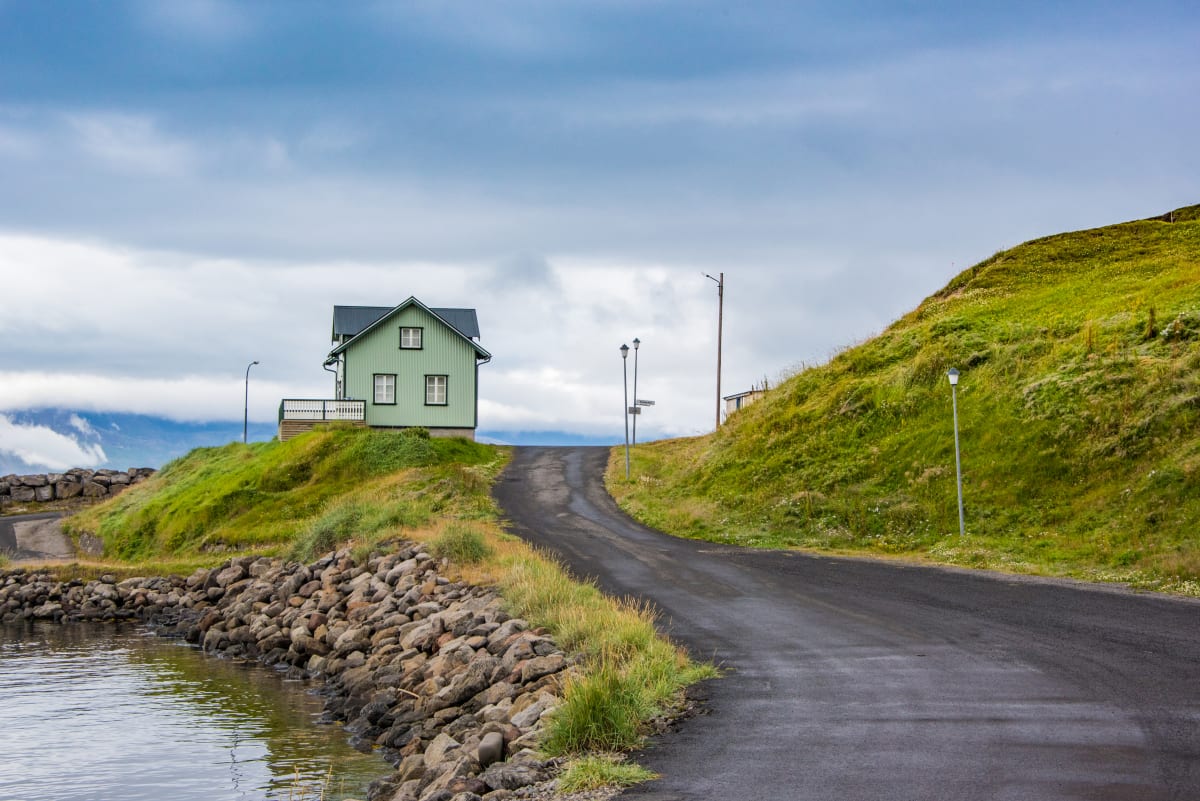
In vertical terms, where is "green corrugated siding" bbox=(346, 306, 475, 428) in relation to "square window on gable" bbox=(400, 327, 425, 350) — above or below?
below

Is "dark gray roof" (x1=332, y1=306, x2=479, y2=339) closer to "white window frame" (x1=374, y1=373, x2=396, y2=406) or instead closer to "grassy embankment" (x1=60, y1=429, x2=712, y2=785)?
"white window frame" (x1=374, y1=373, x2=396, y2=406)

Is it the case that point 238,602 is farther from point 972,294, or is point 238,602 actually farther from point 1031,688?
point 972,294

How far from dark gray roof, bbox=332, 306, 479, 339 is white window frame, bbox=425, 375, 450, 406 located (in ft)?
10.3

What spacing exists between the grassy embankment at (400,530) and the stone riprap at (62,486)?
11.9 m

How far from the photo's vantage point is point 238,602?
3262cm

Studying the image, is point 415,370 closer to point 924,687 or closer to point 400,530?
point 400,530

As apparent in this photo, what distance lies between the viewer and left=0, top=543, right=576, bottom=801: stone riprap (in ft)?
41.2

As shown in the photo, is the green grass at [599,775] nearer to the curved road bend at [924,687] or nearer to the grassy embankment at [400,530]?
the grassy embankment at [400,530]

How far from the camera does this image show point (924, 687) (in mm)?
13453

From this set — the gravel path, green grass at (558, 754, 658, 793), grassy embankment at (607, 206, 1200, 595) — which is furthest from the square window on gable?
green grass at (558, 754, 658, 793)

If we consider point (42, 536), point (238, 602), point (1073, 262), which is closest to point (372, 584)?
point (238, 602)

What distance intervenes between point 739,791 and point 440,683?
Result: 8884 millimetres

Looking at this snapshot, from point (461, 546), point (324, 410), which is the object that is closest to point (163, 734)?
point (461, 546)

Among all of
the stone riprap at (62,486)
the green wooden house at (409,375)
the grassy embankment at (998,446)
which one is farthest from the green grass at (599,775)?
the stone riprap at (62,486)
